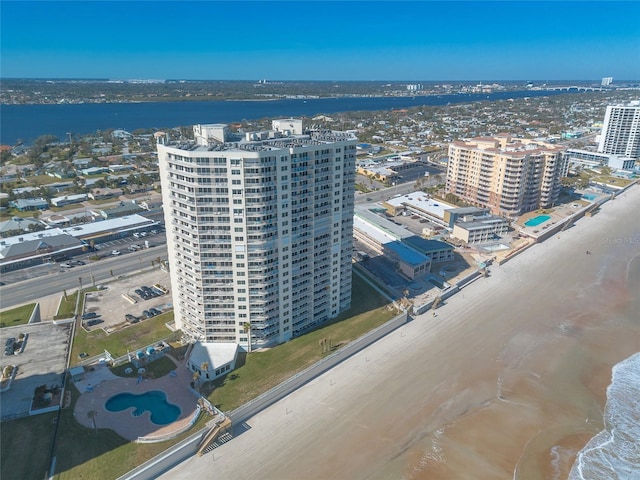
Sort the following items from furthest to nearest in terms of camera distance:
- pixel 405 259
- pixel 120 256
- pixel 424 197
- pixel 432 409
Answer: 1. pixel 424 197
2. pixel 120 256
3. pixel 405 259
4. pixel 432 409

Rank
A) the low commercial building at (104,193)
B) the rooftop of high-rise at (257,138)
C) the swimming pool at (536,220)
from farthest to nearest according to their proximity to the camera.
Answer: the low commercial building at (104,193) → the swimming pool at (536,220) → the rooftop of high-rise at (257,138)

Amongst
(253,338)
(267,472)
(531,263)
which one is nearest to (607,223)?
(531,263)

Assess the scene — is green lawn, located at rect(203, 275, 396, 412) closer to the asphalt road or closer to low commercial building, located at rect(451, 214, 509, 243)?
low commercial building, located at rect(451, 214, 509, 243)

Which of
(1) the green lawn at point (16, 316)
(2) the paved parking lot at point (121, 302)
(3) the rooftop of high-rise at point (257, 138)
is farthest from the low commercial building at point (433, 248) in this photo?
(1) the green lawn at point (16, 316)

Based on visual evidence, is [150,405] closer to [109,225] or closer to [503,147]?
[109,225]

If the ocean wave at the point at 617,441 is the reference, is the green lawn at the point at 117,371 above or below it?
above

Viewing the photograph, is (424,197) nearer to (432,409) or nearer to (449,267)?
(449,267)

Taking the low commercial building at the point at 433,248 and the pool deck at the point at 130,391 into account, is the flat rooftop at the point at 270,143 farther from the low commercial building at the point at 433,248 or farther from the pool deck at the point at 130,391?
the low commercial building at the point at 433,248

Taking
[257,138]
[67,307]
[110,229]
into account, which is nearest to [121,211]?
[110,229]
